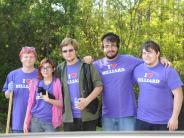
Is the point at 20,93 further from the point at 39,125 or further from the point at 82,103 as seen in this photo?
the point at 82,103

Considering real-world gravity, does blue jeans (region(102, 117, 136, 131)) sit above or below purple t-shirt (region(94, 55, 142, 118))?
below

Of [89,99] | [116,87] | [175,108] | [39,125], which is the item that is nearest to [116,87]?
[116,87]

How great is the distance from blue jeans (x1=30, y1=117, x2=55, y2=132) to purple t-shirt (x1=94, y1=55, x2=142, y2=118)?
693 mm

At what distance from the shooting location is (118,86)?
19.4 ft

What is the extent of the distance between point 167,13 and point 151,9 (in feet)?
3.17

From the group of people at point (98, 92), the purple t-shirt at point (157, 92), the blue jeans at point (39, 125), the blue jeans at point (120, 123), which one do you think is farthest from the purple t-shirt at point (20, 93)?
the purple t-shirt at point (157, 92)

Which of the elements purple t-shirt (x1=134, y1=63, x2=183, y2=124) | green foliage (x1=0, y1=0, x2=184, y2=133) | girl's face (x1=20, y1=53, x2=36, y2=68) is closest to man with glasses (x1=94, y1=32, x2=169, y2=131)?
purple t-shirt (x1=134, y1=63, x2=183, y2=124)

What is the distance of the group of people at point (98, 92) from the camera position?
18.4 feet

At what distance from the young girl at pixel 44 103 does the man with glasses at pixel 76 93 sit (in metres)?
0.14

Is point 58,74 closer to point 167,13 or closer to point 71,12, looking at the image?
point 71,12

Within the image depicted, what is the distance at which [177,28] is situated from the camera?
20.4 metres

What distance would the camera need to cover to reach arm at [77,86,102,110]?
579cm

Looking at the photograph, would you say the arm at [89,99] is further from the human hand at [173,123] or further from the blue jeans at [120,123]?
the human hand at [173,123]

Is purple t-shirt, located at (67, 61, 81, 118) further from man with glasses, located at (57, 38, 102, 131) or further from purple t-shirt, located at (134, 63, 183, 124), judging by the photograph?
purple t-shirt, located at (134, 63, 183, 124)
